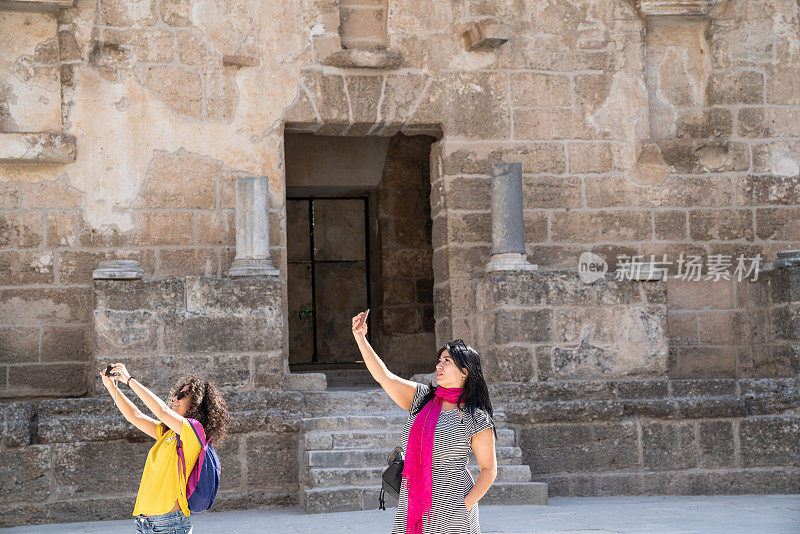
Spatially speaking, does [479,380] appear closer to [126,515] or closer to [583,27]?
[126,515]

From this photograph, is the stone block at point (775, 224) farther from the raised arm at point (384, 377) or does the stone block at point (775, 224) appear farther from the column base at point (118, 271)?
the raised arm at point (384, 377)

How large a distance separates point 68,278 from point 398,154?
14.1 feet

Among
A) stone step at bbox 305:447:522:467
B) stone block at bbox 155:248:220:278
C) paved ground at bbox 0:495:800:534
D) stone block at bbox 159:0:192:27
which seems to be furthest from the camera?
stone block at bbox 159:0:192:27

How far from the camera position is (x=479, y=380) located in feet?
13.3

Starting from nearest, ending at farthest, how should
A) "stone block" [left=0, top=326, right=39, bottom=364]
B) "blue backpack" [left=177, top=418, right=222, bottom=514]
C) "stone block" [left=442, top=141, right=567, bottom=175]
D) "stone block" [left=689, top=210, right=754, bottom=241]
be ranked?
1. "blue backpack" [left=177, top=418, right=222, bottom=514]
2. "stone block" [left=0, top=326, right=39, bottom=364]
3. "stone block" [left=442, top=141, right=567, bottom=175]
4. "stone block" [left=689, top=210, right=754, bottom=241]

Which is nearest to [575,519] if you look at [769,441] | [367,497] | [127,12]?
[367,497]

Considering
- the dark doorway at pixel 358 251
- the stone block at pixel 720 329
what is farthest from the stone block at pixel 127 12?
the stone block at pixel 720 329

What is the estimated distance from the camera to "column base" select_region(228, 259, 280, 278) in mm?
7496

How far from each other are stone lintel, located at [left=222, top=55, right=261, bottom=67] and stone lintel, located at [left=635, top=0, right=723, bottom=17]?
2.98 m

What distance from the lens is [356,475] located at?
684cm

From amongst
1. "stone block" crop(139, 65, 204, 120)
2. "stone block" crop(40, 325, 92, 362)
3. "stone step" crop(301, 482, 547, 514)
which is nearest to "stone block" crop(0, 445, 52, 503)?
"stone block" crop(40, 325, 92, 362)

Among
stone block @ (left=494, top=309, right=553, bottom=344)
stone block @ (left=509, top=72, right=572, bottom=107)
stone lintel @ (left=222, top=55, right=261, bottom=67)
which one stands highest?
stone lintel @ (left=222, top=55, right=261, bottom=67)

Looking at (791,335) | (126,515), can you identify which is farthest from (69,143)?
(791,335)

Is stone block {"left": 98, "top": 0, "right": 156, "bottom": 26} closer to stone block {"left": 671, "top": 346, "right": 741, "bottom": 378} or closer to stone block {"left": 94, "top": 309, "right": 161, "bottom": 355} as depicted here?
stone block {"left": 94, "top": 309, "right": 161, "bottom": 355}
